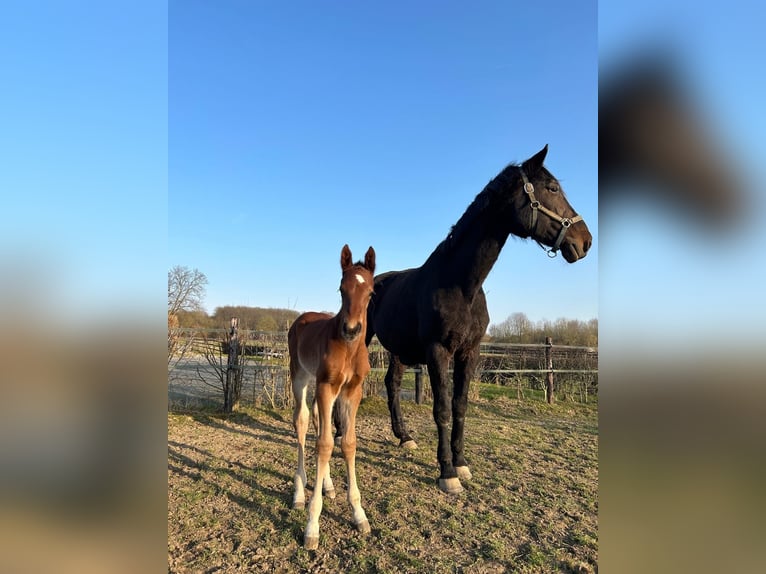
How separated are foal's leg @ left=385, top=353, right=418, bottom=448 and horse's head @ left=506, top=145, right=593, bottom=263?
9.25 feet

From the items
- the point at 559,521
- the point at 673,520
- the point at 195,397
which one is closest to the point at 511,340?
the point at 195,397

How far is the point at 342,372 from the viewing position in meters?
3.26

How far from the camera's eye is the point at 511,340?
51.8ft

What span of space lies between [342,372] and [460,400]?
1.61 m

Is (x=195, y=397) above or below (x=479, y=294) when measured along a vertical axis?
below

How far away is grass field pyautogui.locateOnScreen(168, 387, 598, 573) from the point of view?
2695 mm

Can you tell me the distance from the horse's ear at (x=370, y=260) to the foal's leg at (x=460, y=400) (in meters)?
1.57

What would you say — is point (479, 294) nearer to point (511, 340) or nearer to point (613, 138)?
point (613, 138)

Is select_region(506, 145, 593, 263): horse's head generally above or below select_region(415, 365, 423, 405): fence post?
above

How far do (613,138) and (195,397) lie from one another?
9126 millimetres

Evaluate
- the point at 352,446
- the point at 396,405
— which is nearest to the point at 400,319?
the point at 396,405

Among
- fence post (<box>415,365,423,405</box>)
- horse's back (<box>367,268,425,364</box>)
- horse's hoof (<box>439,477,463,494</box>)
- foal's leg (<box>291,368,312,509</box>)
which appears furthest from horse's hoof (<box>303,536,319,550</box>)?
fence post (<box>415,365,423,405</box>)

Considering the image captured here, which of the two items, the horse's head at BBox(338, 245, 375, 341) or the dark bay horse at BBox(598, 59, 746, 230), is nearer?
the dark bay horse at BBox(598, 59, 746, 230)

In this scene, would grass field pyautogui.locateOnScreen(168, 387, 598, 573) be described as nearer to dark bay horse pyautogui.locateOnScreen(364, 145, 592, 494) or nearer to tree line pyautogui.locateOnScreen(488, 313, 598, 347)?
dark bay horse pyautogui.locateOnScreen(364, 145, 592, 494)
